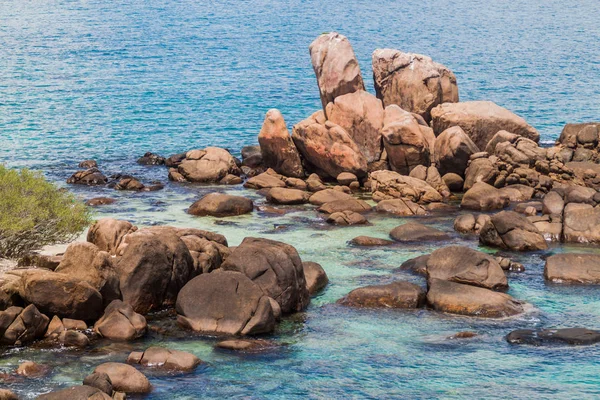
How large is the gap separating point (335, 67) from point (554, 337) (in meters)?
30.4

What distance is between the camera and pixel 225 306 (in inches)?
1158

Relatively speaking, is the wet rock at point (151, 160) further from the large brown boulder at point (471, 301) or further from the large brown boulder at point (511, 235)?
the large brown boulder at point (471, 301)

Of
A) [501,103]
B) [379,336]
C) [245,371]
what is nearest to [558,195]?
[379,336]

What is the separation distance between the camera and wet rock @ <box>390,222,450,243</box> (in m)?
40.8

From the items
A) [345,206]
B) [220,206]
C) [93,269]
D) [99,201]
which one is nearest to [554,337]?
[93,269]

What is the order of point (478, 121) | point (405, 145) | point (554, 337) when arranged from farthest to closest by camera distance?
1. point (478, 121)
2. point (405, 145)
3. point (554, 337)

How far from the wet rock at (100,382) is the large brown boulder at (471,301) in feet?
41.9

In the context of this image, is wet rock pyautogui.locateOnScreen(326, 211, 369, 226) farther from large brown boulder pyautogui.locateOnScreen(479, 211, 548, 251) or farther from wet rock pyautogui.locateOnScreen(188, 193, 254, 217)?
large brown boulder pyautogui.locateOnScreen(479, 211, 548, 251)

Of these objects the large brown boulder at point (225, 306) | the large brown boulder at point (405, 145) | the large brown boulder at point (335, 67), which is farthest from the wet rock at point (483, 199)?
the large brown boulder at point (225, 306)

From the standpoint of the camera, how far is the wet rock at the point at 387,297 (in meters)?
32.1

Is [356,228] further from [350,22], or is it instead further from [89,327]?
[350,22]

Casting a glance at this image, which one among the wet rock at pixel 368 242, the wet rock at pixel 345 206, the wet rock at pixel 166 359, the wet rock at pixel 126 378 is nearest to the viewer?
the wet rock at pixel 126 378

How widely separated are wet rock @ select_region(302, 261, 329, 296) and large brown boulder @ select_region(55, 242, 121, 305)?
7285 millimetres

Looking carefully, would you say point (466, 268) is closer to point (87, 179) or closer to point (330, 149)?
point (330, 149)
